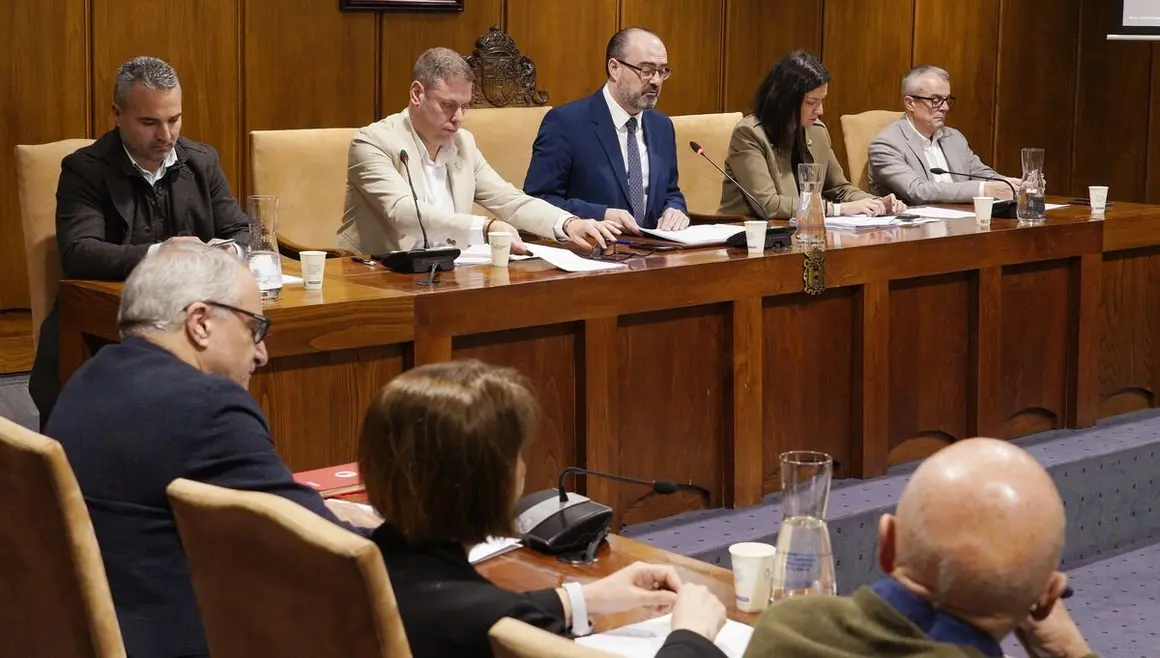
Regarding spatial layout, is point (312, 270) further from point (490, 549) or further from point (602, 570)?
point (602, 570)

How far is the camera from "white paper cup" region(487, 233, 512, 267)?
351 cm

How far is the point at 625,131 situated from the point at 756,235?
0.94 m

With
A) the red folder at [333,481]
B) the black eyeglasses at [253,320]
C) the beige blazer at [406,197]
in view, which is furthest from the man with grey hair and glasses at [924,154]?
the black eyeglasses at [253,320]

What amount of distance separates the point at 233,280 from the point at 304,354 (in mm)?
883

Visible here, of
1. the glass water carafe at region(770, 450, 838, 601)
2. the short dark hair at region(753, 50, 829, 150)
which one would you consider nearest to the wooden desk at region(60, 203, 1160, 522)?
the short dark hair at region(753, 50, 829, 150)

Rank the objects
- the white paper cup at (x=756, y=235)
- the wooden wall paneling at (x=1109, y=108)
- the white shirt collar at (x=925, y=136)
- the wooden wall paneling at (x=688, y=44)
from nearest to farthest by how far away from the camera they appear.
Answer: the white paper cup at (x=756, y=235) < the white shirt collar at (x=925, y=136) < the wooden wall paneling at (x=688, y=44) < the wooden wall paneling at (x=1109, y=108)

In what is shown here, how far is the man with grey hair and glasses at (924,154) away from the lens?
5.11 m

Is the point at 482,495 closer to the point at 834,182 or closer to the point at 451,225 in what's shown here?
the point at 451,225

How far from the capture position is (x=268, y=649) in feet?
5.12

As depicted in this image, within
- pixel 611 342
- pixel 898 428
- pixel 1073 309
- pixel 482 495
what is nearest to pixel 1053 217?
pixel 1073 309

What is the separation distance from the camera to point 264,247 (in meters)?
3.16

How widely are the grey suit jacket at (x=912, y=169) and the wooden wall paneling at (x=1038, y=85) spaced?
2.11 m

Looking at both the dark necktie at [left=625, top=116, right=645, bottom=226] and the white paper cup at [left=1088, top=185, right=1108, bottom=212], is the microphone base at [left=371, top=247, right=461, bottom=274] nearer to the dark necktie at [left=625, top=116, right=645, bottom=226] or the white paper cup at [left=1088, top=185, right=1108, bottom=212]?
the dark necktie at [left=625, top=116, right=645, bottom=226]

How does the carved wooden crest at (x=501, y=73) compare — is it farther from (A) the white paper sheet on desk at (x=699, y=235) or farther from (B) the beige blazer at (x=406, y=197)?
(A) the white paper sheet on desk at (x=699, y=235)
